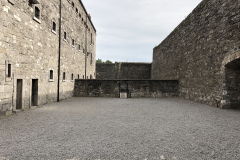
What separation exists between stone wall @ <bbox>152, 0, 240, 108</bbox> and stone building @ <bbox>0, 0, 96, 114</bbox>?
31.8 feet

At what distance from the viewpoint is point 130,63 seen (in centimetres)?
2639

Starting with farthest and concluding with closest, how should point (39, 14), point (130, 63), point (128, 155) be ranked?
point (130, 63) → point (39, 14) → point (128, 155)

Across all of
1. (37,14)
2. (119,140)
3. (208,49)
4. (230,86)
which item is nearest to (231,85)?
(230,86)

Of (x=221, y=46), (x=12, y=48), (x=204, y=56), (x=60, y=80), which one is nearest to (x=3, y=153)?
(x=12, y=48)

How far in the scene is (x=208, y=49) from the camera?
9.05m

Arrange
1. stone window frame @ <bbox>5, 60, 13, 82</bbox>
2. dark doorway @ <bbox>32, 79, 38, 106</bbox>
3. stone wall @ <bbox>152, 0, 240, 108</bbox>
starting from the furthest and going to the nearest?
dark doorway @ <bbox>32, 79, 38, 106</bbox> → stone wall @ <bbox>152, 0, 240, 108</bbox> → stone window frame @ <bbox>5, 60, 13, 82</bbox>

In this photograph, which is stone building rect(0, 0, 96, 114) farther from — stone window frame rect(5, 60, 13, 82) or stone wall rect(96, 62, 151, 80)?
stone wall rect(96, 62, 151, 80)

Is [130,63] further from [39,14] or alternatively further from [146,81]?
[39,14]

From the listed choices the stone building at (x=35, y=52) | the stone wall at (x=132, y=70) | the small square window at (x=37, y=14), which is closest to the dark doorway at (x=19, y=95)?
the stone building at (x=35, y=52)

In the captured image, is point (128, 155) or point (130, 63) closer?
point (128, 155)

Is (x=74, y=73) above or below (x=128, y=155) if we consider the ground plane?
above

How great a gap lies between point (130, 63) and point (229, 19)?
19.3 meters

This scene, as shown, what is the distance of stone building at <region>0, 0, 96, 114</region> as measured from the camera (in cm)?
606

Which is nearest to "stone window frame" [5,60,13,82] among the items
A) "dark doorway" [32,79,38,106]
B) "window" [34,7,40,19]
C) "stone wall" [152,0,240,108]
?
"dark doorway" [32,79,38,106]
